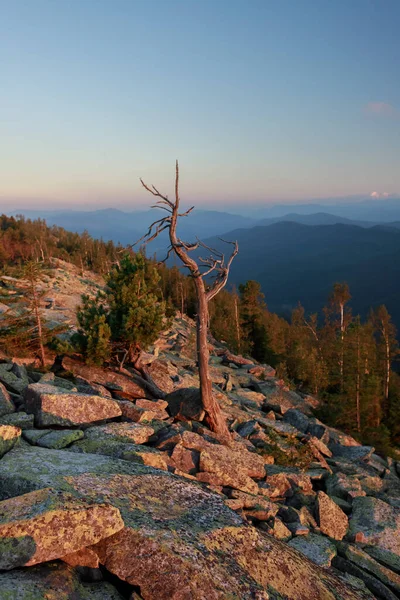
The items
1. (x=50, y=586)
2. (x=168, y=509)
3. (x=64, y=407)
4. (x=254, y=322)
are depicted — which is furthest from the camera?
(x=254, y=322)

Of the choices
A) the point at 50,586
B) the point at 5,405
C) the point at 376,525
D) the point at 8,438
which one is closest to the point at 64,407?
the point at 5,405

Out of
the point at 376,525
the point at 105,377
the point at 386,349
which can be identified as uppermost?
the point at 105,377

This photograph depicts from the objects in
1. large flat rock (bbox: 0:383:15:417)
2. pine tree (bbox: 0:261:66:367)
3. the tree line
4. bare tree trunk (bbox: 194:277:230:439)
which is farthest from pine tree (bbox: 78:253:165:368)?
large flat rock (bbox: 0:383:15:417)

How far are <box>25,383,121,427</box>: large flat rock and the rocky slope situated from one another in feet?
0.11

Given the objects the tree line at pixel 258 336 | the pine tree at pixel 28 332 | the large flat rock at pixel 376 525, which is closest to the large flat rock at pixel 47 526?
the tree line at pixel 258 336

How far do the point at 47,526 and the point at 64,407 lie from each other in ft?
20.9

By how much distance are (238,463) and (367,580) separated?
4.37 m

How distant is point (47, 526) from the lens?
5.15 m

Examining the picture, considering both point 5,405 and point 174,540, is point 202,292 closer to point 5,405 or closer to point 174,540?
point 5,405

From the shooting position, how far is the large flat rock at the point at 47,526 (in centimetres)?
496

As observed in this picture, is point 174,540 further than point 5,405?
No

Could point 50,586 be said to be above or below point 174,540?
above

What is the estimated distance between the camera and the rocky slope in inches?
208

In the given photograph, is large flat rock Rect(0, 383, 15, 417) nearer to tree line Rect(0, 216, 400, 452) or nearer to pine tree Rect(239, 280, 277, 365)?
tree line Rect(0, 216, 400, 452)
